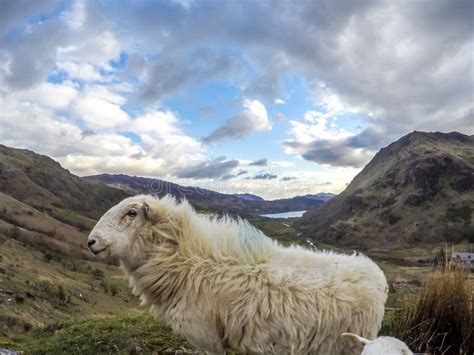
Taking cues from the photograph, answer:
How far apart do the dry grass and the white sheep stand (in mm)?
2266

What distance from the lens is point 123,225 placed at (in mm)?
6828

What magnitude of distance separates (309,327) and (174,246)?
8.31ft

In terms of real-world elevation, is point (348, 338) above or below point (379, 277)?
below

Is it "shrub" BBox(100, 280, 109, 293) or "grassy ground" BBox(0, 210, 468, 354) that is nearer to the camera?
"grassy ground" BBox(0, 210, 468, 354)

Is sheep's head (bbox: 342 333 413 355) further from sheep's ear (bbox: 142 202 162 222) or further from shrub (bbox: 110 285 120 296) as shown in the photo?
shrub (bbox: 110 285 120 296)

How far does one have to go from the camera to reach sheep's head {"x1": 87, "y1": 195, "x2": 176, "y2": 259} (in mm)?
6602

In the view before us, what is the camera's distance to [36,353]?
30.5ft

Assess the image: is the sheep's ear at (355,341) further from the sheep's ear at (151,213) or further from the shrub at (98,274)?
the shrub at (98,274)

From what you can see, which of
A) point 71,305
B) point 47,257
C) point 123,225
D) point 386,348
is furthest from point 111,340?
point 47,257

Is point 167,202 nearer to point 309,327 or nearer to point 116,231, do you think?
point 116,231

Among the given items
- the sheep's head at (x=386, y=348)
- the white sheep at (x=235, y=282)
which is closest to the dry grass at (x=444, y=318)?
the white sheep at (x=235, y=282)

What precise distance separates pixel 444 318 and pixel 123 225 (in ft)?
19.6

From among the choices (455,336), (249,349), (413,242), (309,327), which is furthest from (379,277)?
(413,242)

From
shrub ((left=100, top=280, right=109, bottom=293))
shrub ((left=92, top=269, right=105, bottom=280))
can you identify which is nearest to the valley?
shrub ((left=100, top=280, right=109, bottom=293))
